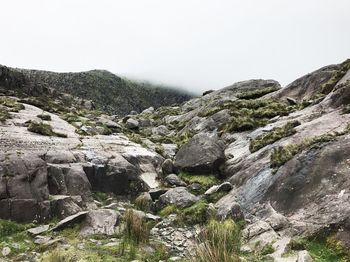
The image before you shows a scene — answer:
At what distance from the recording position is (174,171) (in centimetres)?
2422

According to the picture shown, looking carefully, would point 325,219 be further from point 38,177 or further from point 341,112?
point 38,177

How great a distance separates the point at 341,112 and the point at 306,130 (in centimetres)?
235

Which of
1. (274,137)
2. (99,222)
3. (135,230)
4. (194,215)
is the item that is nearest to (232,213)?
(194,215)

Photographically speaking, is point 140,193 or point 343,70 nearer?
point 140,193

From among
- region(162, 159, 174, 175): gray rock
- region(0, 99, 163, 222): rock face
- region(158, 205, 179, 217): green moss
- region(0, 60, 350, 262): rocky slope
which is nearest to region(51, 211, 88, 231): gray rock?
region(0, 60, 350, 262): rocky slope

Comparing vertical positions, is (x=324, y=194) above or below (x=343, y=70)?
below

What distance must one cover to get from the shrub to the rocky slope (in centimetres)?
9

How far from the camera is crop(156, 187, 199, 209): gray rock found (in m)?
18.6

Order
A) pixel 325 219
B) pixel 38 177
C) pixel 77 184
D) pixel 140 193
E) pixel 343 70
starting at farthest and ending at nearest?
1. pixel 343 70
2. pixel 140 193
3. pixel 77 184
4. pixel 38 177
5. pixel 325 219

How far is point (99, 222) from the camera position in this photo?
608 inches

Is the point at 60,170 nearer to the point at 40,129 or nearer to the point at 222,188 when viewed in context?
the point at 40,129

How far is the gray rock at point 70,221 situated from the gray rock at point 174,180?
7353 mm

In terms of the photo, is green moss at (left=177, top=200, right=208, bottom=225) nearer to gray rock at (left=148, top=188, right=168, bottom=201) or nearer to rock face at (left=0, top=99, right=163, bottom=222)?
gray rock at (left=148, top=188, right=168, bottom=201)

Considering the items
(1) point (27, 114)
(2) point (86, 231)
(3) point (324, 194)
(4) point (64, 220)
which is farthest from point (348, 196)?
(1) point (27, 114)
